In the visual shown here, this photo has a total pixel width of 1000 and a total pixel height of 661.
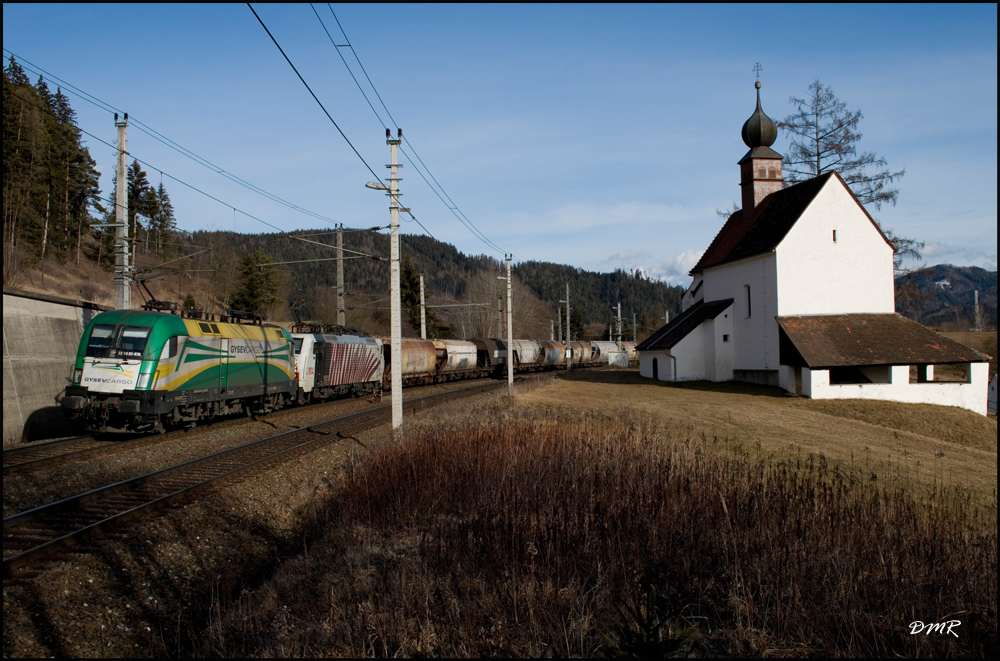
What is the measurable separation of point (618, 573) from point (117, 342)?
1276cm

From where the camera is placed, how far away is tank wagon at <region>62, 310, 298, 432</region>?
13.7 m

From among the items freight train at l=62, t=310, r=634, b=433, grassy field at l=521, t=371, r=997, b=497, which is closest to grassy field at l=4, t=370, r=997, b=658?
grassy field at l=521, t=371, r=997, b=497

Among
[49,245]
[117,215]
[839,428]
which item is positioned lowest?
[839,428]

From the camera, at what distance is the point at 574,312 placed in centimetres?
10169

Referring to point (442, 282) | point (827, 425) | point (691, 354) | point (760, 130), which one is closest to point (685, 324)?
point (691, 354)

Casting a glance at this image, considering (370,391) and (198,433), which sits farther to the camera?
(370,391)

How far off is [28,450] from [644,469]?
12.4 m

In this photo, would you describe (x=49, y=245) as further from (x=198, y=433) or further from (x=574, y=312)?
(x=574, y=312)

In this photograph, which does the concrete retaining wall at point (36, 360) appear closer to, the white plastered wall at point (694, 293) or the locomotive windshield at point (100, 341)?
the locomotive windshield at point (100, 341)

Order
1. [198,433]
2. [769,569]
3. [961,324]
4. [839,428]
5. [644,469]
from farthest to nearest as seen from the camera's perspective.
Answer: [961,324], [839,428], [198,433], [644,469], [769,569]

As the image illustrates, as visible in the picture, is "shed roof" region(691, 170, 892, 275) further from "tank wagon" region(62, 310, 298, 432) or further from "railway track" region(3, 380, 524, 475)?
"railway track" region(3, 380, 524, 475)

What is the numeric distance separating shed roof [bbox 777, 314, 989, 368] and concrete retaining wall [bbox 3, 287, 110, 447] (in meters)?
26.8

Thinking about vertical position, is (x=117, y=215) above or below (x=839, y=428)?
above

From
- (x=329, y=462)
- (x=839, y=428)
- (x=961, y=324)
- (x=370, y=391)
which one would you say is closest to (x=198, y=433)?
(x=329, y=462)
